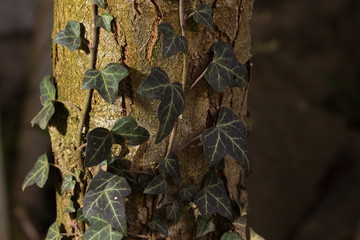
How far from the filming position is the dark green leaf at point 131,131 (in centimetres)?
60

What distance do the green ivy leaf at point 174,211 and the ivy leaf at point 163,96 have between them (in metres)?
0.12

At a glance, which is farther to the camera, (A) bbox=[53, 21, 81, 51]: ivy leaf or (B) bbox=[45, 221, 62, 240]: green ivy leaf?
(B) bbox=[45, 221, 62, 240]: green ivy leaf

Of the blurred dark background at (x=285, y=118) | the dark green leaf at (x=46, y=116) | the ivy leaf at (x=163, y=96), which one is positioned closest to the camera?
the ivy leaf at (x=163, y=96)

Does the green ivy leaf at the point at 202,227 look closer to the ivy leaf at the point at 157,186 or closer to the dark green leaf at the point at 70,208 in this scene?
the ivy leaf at the point at 157,186

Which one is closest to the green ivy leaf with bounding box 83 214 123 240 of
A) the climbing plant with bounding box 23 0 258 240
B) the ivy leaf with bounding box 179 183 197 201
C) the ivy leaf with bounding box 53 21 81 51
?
the climbing plant with bounding box 23 0 258 240

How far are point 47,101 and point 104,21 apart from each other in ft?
0.58

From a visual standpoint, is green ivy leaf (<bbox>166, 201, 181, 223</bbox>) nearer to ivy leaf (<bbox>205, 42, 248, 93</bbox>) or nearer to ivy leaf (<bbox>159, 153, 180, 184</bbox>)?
ivy leaf (<bbox>159, 153, 180, 184</bbox>)

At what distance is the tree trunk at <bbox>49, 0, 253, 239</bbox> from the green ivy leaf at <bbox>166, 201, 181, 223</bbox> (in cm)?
2

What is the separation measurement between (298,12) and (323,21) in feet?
0.74

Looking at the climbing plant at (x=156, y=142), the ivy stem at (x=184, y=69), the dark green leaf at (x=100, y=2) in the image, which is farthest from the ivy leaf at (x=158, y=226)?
the dark green leaf at (x=100, y=2)

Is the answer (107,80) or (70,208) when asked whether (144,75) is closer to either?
(107,80)

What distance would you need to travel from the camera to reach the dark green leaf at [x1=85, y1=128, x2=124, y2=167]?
574mm

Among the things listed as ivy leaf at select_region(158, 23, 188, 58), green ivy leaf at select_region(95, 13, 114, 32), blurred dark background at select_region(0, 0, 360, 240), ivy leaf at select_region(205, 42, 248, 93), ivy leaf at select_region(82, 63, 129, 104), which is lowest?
blurred dark background at select_region(0, 0, 360, 240)

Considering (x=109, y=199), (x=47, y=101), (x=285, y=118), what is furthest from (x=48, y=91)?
(x=285, y=118)
